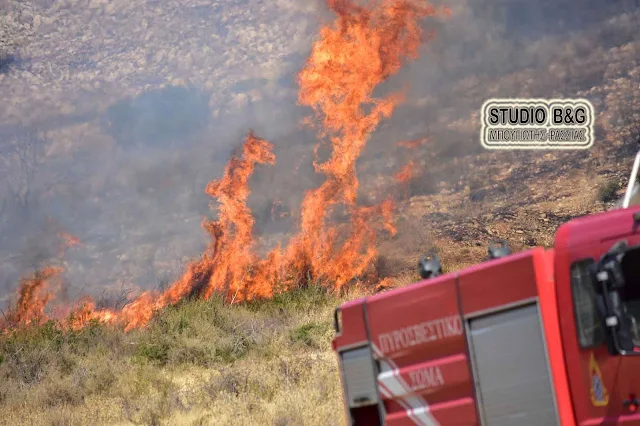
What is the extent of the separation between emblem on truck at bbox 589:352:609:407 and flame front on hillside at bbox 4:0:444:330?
15.1m

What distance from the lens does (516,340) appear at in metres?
6.50

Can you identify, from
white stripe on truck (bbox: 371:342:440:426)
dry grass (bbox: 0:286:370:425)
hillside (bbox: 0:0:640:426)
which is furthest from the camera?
hillside (bbox: 0:0:640:426)

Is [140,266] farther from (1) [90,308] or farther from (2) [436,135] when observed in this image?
(2) [436,135]

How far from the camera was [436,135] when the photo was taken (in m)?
29.9

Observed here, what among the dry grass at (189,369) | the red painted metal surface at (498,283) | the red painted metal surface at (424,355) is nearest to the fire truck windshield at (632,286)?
the red painted metal surface at (498,283)

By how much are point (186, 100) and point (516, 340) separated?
26827 mm

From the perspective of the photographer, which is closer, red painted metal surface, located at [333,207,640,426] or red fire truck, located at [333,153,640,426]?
red fire truck, located at [333,153,640,426]

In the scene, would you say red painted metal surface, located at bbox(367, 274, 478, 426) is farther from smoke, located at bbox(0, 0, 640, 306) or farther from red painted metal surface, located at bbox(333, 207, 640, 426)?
smoke, located at bbox(0, 0, 640, 306)

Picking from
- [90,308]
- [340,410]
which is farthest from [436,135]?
[340,410]

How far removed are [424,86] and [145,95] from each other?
10994 millimetres

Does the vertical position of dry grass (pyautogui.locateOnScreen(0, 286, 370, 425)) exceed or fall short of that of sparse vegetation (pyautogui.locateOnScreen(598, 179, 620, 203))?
it falls short

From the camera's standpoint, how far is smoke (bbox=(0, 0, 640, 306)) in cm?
2794

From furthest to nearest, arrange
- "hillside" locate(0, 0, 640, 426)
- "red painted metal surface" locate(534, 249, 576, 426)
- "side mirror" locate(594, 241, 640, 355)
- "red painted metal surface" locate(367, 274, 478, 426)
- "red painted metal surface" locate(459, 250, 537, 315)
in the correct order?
"hillside" locate(0, 0, 640, 426) < "red painted metal surface" locate(367, 274, 478, 426) < "red painted metal surface" locate(459, 250, 537, 315) < "red painted metal surface" locate(534, 249, 576, 426) < "side mirror" locate(594, 241, 640, 355)

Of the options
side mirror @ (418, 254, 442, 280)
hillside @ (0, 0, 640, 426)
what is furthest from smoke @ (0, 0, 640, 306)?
side mirror @ (418, 254, 442, 280)
